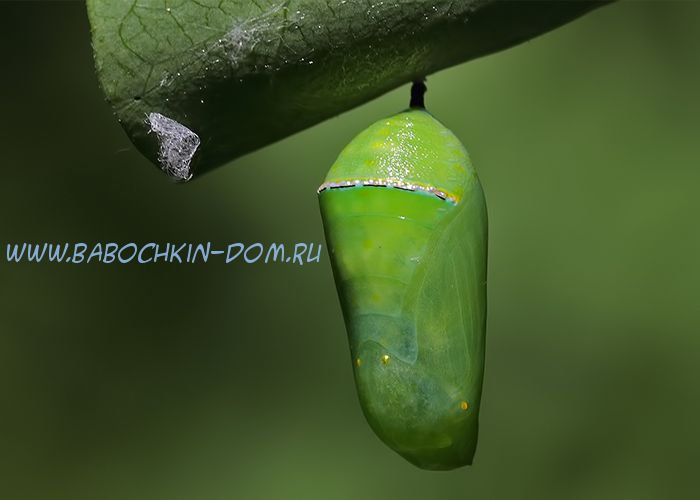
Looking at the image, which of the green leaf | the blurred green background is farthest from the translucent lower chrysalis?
the blurred green background

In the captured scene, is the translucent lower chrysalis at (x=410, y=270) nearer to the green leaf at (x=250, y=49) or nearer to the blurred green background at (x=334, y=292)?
the green leaf at (x=250, y=49)

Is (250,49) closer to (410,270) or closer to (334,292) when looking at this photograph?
(410,270)

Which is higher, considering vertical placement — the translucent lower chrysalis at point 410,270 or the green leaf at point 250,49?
the green leaf at point 250,49

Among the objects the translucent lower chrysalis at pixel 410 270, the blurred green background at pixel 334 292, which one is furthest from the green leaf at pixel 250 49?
the blurred green background at pixel 334 292

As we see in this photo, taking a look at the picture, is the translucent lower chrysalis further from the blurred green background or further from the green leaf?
the blurred green background

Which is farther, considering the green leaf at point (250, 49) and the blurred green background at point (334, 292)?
the blurred green background at point (334, 292)
